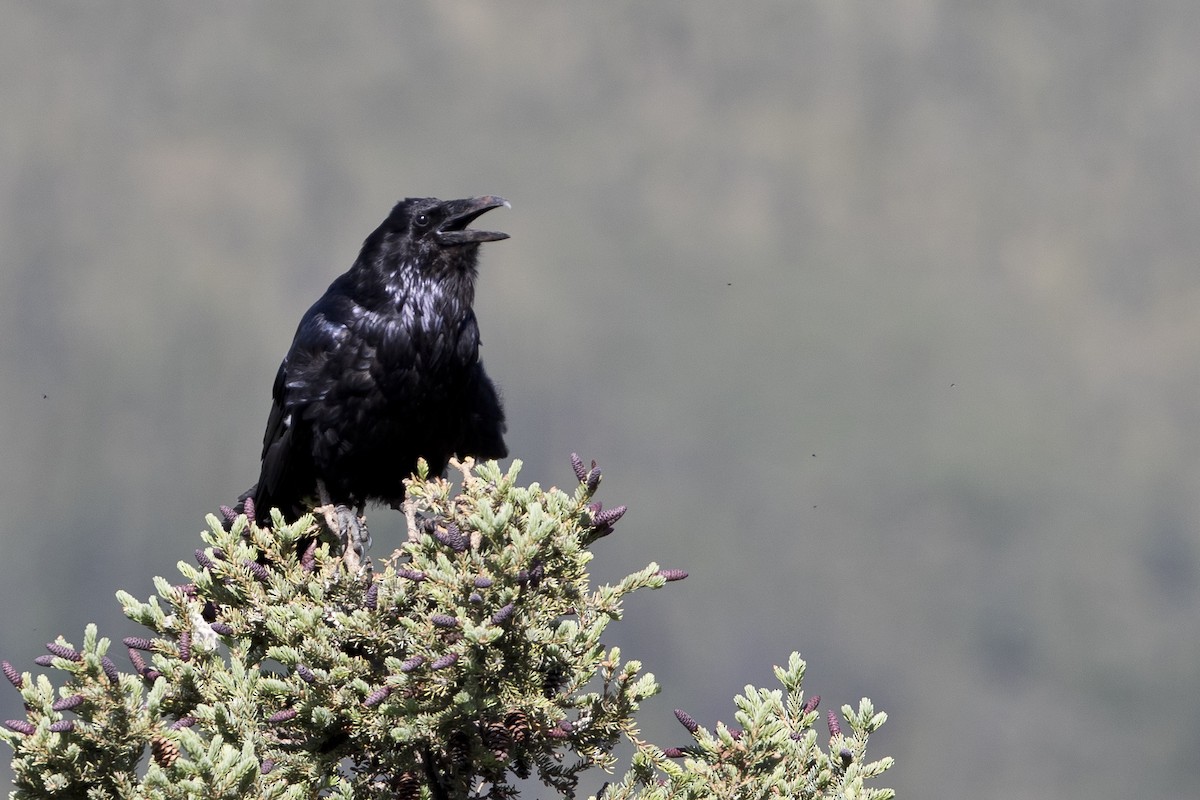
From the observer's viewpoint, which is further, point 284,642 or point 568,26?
point 568,26

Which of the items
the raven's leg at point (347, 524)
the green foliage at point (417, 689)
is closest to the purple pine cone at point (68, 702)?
the green foliage at point (417, 689)

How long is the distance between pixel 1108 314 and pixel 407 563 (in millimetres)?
120688

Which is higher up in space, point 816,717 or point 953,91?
point 953,91

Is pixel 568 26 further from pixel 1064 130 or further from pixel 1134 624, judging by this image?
pixel 1134 624

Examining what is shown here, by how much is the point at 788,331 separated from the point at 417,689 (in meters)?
104

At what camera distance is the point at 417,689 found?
4.33m

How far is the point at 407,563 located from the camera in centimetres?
460

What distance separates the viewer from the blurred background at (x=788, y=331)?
8619 cm

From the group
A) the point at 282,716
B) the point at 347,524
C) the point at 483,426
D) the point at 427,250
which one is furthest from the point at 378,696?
the point at 427,250

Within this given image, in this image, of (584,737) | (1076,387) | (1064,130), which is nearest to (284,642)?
(584,737)

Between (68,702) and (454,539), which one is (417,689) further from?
(68,702)

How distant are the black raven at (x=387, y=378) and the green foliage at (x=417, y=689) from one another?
150 cm

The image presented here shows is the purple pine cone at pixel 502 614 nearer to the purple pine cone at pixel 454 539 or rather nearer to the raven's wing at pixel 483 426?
the purple pine cone at pixel 454 539

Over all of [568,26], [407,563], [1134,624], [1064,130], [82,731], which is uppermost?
[568,26]
